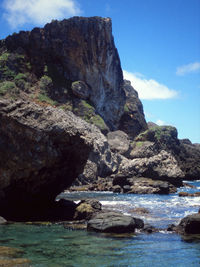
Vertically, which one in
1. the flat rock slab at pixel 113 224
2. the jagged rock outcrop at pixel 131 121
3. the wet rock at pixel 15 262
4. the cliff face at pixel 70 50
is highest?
the cliff face at pixel 70 50

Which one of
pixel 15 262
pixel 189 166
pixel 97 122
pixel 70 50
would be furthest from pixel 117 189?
pixel 70 50

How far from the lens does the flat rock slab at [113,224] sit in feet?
48.1

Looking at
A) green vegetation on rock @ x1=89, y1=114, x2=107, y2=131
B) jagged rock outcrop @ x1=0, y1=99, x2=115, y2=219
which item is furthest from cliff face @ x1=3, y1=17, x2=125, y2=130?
jagged rock outcrop @ x1=0, y1=99, x2=115, y2=219

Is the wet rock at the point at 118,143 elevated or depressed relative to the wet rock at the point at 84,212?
elevated

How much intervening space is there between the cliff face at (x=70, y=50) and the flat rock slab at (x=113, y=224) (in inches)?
2888

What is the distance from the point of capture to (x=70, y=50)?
3543 inches

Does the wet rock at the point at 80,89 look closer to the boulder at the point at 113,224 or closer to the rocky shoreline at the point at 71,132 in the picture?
the rocky shoreline at the point at 71,132

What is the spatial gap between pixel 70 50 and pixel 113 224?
8088 centimetres

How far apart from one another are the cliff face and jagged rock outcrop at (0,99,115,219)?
6861cm

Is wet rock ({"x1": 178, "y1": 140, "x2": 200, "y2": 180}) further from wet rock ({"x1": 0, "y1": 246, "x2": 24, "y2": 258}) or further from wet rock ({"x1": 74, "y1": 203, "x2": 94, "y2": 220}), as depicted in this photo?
wet rock ({"x1": 0, "y1": 246, "x2": 24, "y2": 258})

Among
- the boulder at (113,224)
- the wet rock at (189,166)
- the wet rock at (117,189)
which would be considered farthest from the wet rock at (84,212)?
the wet rock at (189,166)

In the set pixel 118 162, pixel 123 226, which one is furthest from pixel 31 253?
pixel 118 162

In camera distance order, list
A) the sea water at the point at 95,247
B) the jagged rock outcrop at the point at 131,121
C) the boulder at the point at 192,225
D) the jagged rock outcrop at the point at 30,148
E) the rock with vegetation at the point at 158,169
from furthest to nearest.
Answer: the jagged rock outcrop at the point at 131,121 < the rock with vegetation at the point at 158,169 < the jagged rock outcrop at the point at 30,148 < the boulder at the point at 192,225 < the sea water at the point at 95,247

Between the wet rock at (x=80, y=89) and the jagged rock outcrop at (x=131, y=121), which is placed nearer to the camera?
the wet rock at (x=80, y=89)
